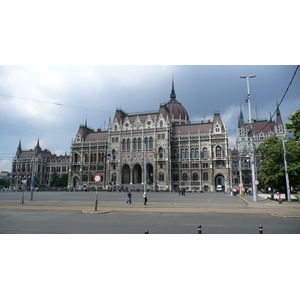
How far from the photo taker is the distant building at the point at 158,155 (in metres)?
68.4

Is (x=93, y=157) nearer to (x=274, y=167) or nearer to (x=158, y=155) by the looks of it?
(x=158, y=155)

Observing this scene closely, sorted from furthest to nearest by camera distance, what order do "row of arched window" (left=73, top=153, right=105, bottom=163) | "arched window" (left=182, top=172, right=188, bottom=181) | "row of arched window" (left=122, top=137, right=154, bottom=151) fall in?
1. "row of arched window" (left=73, top=153, right=105, bottom=163)
2. "row of arched window" (left=122, top=137, right=154, bottom=151)
3. "arched window" (left=182, top=172, right=188, bottom=181)

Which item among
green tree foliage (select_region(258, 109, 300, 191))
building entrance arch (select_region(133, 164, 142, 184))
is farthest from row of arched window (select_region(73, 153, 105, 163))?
green tree foliage (select_region(258, 109, 300, 191))

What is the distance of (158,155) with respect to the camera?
70.4m

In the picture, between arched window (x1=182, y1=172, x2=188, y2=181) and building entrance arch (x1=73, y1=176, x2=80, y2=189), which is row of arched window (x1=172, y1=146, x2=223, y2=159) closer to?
arched window (x1=182, y1=172, x2=188, y2=181)

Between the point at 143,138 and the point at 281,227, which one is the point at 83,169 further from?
the point at 281,227

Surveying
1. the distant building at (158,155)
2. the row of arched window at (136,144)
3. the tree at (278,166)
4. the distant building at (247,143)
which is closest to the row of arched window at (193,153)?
the distant building at (158,155)

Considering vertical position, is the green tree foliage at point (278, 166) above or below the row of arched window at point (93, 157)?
below

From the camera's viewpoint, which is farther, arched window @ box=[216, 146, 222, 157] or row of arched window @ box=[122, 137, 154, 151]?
row of arched window @ box=[122, 137, 154, 151]

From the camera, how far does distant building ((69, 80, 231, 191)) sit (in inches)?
2694

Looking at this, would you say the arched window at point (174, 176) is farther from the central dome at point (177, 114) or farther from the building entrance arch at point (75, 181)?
the building entrance arch at point (75, 181)

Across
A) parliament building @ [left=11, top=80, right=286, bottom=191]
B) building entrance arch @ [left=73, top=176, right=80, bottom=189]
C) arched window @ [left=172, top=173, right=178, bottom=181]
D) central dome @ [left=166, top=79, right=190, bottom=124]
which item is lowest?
building entrance arch @ [left=73, top=176, right=80, bottom=189]

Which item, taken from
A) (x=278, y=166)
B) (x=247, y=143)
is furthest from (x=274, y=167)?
(x=247, y=143)

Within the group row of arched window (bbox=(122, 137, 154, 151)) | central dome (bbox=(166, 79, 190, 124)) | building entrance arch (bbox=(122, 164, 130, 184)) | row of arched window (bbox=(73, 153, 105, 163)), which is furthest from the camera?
central dome (bbox=(166, 79, 190, 124))
